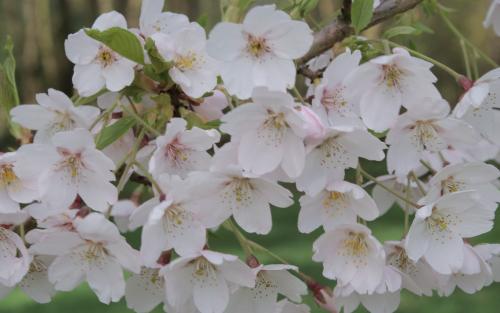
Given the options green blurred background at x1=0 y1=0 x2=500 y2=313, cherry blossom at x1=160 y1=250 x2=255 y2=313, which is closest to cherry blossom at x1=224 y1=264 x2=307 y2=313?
cherry blossom at x1=160 y1=250 x2=255 y2=313

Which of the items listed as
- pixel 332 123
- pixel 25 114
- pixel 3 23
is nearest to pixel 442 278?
pixel 332 123

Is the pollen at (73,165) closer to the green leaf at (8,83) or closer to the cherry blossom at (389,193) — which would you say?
the green leaf at (8,83)

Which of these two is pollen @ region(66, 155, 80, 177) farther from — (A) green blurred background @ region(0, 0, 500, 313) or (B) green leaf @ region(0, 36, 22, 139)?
(A) green blurred background @ region(0, 0, 500, 313)

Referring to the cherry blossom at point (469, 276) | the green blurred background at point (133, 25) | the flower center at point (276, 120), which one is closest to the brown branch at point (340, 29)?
the flower center at point (276, 120)

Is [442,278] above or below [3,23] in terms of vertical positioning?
above

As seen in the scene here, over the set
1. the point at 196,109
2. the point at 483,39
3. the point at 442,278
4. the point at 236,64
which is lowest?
the point at 483,39

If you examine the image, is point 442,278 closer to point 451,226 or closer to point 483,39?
point 451,226

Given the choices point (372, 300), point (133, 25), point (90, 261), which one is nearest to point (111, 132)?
point (90, 261)
